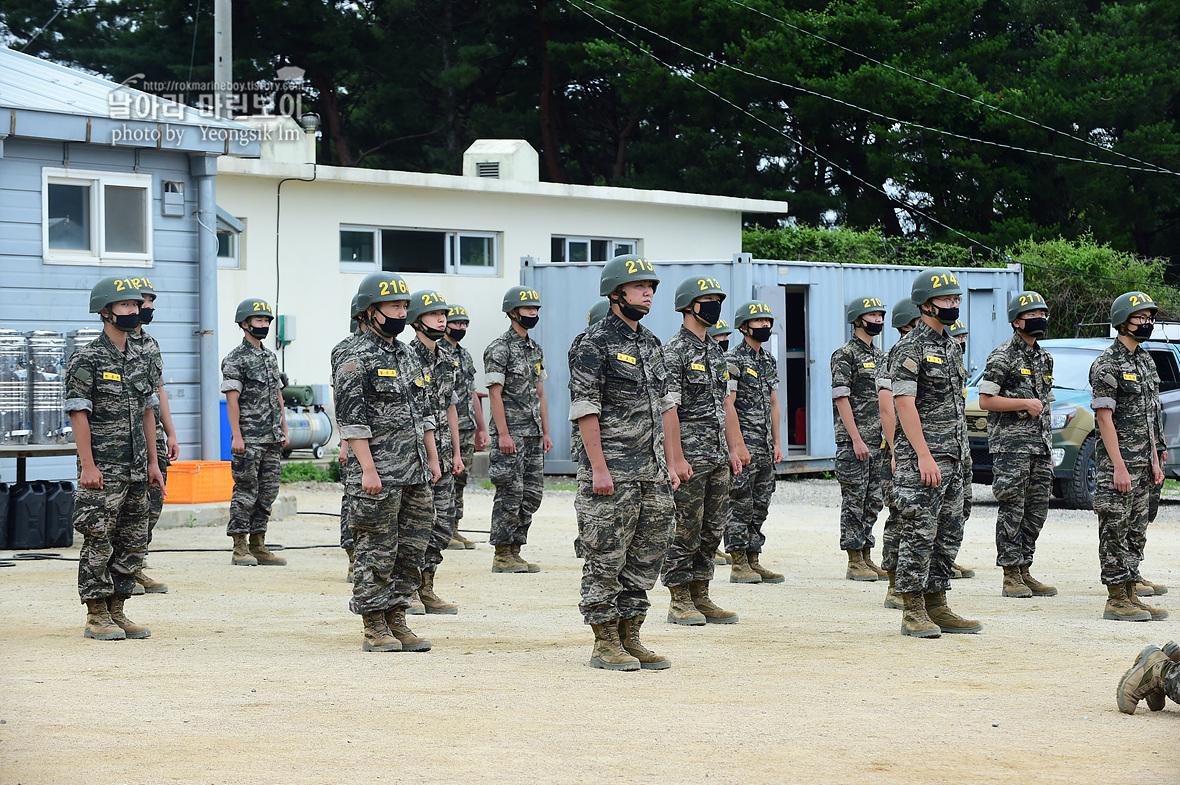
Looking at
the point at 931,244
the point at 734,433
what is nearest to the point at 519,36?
the point at 931,244

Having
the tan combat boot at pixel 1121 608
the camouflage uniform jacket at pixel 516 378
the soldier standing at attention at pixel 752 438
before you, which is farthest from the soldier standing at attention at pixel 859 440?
the camouflage uniform jacket at pixel 516 378

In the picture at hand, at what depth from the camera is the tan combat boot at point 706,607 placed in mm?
8695

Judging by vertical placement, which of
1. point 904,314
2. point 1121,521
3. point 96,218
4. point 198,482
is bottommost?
point 198,482

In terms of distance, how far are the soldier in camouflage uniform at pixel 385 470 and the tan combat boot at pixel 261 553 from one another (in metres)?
4.12

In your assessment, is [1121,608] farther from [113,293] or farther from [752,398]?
[113,293]

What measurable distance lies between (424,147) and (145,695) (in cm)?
3282

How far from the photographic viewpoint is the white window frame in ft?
45.5

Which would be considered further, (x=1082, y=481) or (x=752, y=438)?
(x=1082, y=481)

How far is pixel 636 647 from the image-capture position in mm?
7254

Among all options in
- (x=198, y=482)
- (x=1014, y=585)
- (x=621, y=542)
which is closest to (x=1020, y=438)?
(x=1014, y=585)

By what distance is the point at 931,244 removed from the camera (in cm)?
3011

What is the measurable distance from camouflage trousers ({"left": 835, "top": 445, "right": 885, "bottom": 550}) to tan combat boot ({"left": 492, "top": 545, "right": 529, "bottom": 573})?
8.32 ft

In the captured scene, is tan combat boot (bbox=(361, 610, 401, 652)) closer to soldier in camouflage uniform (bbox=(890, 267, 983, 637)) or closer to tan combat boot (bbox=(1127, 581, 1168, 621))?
soldier in camouflage uniform (bbox=(890, 267, 983, 637))

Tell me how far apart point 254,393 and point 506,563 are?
2.50 metres
